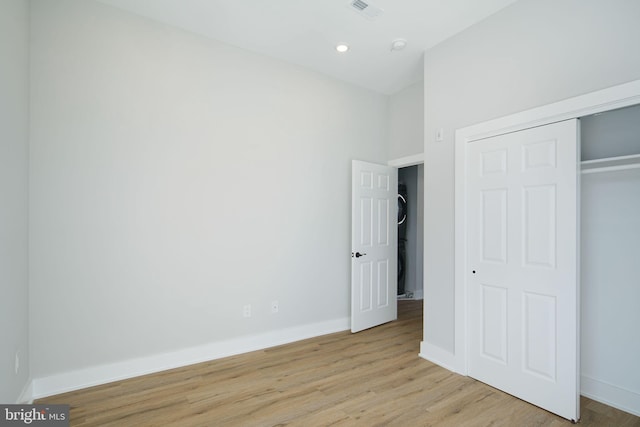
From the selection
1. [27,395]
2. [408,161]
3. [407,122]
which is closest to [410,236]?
[408,161]

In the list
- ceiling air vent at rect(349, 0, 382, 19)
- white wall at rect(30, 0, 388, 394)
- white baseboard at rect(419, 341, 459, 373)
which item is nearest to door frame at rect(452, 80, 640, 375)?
white baseboard at rect(419, 341, 459, 373)

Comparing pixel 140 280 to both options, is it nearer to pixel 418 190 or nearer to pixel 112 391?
pixel 112 391

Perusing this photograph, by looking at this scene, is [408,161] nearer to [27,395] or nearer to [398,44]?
[398,44]

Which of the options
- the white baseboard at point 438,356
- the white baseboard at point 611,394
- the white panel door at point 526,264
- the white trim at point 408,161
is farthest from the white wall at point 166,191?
the white baseboard at point 611,394

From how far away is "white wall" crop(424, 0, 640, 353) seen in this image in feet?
6.69

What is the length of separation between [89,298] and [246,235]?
144cm

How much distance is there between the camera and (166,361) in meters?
2.84

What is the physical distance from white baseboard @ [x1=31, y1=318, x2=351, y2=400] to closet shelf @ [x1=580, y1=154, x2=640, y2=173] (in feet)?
9.99

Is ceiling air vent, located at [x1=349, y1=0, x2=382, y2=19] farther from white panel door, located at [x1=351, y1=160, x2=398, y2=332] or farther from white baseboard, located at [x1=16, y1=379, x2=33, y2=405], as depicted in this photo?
white baseboard, located at [x1=16, y1=379, x2=33, y2=405]

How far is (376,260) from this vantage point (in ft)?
13.6

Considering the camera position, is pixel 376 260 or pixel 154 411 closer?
pixel 154 411

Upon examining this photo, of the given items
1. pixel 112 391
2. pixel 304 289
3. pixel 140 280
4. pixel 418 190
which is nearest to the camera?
pixel 112 391

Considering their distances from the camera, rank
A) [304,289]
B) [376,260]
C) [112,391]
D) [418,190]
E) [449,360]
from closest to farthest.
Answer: [112,391] → [449,360] → [304,289] → [376,260] → [418,190]

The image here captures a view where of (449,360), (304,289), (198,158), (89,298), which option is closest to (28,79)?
(198,158)
